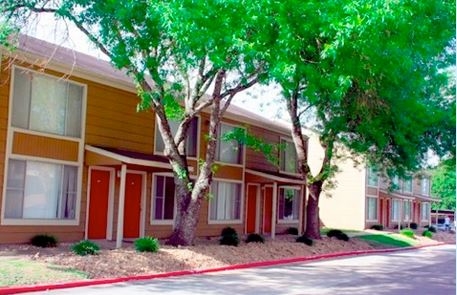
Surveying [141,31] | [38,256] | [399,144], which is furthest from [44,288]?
[399,144]

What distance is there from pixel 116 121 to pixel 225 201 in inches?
321

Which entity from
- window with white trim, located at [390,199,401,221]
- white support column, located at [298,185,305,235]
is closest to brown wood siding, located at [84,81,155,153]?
white support column, located at [298,185,305,235]

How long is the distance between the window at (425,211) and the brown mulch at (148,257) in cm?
4469

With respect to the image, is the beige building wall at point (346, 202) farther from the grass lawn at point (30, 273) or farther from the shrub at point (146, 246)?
the grass lawn at point (30, 273)

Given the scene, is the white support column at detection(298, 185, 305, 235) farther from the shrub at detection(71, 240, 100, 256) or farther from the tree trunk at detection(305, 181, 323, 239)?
the shrub at detection(71, 240, 100, 256)

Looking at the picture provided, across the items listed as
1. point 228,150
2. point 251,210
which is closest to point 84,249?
point 228,150

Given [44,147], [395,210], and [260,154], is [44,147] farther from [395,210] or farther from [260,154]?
[395,210]

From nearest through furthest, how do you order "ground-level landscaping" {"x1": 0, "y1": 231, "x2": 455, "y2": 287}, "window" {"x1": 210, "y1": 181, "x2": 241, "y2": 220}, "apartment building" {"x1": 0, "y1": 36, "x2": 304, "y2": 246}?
"ground-level landscaping" {"x1": 0, "y1": 231, "x2": 455, "y2": 287} → "apartment building" {"x1": 0, "y1": 36, "x2": 304, "y2": 246} → "window" {"x1": 210, "y1": 181, "x2": 241, "y2": 220}

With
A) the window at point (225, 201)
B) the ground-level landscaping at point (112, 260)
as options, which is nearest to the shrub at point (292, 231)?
the window at point (225, 201)

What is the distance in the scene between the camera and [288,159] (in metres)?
33.4

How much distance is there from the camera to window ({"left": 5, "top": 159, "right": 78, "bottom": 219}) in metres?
17.6

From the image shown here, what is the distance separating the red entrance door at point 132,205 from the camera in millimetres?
22000

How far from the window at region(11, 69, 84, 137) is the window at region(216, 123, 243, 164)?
→ 27.6ft

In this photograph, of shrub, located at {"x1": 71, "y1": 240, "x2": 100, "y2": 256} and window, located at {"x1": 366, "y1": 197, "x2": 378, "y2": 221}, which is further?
window, located at {"x1": 366, "y1": 197, "x2": 378, "y2": 221}
